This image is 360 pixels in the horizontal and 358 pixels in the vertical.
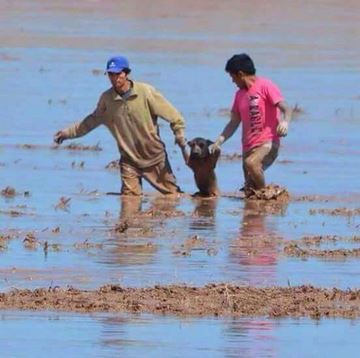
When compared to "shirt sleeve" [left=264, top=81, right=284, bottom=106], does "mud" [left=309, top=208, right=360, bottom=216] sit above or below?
below

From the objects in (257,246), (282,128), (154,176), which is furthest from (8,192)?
(257,246)

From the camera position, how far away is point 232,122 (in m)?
17.2

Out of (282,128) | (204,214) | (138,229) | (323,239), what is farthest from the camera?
(282,128)

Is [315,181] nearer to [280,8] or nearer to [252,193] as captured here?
[252,193]

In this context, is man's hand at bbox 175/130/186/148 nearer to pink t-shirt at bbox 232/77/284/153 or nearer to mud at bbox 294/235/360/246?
pink t-shirt at bbox 232/77/284/153

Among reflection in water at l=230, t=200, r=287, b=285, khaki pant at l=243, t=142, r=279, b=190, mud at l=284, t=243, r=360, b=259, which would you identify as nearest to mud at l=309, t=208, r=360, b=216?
reflection in water at l=230, t=200, r=287, b=285

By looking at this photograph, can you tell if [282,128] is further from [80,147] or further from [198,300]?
[198,300]

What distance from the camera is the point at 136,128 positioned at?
666 inches

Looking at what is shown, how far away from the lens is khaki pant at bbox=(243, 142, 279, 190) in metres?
16.8

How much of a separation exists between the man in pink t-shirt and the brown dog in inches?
4.4

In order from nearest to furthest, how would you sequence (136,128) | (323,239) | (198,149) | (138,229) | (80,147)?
(323,239) → (138,229) → (198,149) → (136,128) → (80,147)

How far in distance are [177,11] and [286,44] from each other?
31.3 feet

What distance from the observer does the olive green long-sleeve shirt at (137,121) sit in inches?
659

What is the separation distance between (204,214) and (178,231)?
1.27 meters
